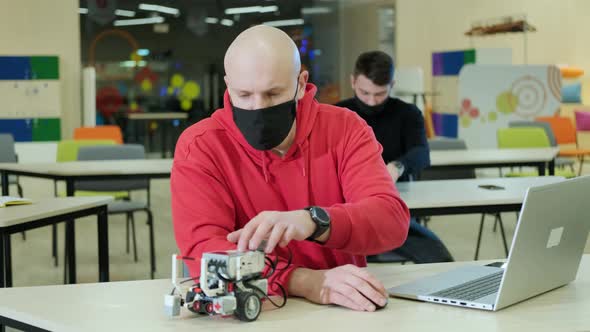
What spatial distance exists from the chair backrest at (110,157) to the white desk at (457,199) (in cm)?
252

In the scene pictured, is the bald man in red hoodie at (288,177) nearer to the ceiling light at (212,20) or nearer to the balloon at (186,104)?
the balloon at (186,104)

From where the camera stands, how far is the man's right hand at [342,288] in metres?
1.71

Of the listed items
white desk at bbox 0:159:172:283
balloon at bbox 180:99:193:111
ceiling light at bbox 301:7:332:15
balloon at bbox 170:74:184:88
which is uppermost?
ceiling light at bbox 301:7:332:15

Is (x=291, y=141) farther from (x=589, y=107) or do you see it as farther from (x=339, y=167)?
(x=589, y=107)

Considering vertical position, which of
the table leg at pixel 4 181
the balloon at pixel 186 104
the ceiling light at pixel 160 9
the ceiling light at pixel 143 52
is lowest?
the table leg at pixel 4 181

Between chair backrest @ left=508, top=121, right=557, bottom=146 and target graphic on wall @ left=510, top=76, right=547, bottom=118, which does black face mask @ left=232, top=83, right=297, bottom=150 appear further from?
target graphic on wall @ left=510, top=76, right=547, bottom=118

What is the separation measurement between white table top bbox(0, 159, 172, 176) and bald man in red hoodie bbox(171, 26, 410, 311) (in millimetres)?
2957

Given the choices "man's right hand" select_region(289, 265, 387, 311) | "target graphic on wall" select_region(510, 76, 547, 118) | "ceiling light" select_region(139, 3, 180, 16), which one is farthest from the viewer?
"ceiling light" select_region(139, 3, 180, 16)

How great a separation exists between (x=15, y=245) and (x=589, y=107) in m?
10.1

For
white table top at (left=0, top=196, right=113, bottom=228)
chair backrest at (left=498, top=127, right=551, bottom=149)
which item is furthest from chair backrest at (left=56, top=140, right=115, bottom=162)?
chair backrest at (left=498, top=127, right=551, bottom=149)

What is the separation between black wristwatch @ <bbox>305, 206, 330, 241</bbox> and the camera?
1.78 metres

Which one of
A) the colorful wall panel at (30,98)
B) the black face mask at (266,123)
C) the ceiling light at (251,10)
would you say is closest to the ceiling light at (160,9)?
the ceiling light at (251,10)

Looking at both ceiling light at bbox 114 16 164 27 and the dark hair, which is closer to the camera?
the dark hair

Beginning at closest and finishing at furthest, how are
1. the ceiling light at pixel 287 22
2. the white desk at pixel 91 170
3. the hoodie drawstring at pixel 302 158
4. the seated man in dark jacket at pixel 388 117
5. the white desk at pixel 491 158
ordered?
the hoodie drawstring at pixel 302 158, the seated man in dark jacket at pixel 388 117, the white desk at pixel 91 170, the white desk at pixel 491 158, the ceiling light at pixel 287 22
